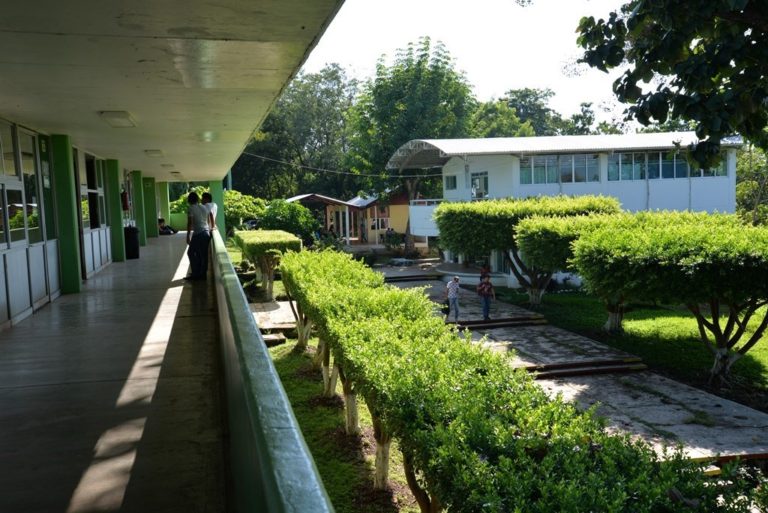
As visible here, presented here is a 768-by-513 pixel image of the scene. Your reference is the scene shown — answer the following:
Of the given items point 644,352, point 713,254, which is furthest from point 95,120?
point 644,352

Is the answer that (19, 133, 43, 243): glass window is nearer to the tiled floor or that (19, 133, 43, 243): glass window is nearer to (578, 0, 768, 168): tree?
the tiled floor

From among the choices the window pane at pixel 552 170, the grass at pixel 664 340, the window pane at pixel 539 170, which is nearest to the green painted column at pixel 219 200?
the grass at pixel 664 340

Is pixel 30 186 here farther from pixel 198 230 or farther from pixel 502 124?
pixel 502 124

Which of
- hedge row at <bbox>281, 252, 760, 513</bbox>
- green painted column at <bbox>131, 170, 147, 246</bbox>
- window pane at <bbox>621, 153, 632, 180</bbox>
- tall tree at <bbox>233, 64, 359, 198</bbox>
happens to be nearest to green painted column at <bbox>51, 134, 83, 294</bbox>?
hedge row at <bbox>281, 252, 760, 513</bbox>

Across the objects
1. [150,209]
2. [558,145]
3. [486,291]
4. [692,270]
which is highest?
[558,145]

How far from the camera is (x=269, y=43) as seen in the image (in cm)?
529

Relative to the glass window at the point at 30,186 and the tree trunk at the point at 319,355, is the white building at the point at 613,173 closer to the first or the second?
the tree trunk at the point at 319,355

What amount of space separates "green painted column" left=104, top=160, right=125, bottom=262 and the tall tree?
32225 mm

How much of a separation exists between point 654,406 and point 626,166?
1860 centimetres

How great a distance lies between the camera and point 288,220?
103 ft

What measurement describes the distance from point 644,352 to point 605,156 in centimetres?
1381

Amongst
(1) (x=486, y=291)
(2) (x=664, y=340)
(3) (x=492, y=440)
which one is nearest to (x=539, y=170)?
(1) (x=486, y=291)

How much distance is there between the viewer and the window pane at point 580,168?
1147 inches

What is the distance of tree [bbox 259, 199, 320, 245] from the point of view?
31.4 m
